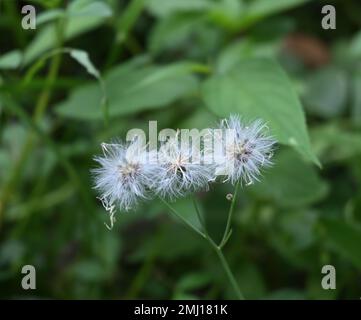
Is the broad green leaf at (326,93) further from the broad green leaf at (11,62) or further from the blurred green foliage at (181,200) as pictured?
the broad green leaf at (11,62)

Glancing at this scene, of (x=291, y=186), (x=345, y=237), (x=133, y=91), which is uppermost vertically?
(x=133, y=91)

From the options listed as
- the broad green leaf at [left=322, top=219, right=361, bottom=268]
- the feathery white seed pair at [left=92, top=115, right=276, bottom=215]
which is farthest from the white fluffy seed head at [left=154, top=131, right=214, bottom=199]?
the broad green leaf at [left=322, top=219, right=361, bottom=268]

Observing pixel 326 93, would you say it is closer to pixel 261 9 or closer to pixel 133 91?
pixel 261 9

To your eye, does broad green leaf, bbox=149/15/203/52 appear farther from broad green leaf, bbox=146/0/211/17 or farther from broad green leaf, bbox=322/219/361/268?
broad green leaf, bbox=322/219/361/268

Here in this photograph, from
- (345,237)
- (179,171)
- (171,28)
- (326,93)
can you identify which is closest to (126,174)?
(179,171)

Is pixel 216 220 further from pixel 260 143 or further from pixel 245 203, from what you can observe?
pixel 260 143

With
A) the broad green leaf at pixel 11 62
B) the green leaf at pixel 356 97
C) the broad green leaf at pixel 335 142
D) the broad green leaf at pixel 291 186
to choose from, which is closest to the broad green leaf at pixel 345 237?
the broad green leaf at pixel 291 186
